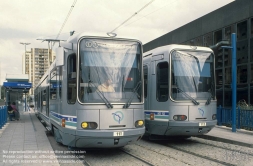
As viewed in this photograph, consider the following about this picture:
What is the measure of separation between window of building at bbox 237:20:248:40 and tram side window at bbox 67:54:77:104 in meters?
13.2

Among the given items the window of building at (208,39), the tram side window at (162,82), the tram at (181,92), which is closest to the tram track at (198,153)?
the tram at (181,92)

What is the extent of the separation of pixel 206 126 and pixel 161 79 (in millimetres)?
2092

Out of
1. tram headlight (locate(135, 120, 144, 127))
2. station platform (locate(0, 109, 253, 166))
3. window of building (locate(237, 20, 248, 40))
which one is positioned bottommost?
station platform (locate(0, 109, 253, 166))

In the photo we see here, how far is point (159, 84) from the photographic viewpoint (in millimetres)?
9844

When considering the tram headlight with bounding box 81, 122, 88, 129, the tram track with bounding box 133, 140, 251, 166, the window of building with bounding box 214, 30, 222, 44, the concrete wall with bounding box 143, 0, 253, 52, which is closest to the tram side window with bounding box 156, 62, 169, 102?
the tram track with bounding box 133, 140, 251, 166

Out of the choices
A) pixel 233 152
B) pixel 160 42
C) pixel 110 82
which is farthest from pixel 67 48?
pixel 160 42

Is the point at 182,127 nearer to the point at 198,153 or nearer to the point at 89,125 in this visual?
the point at 198,153

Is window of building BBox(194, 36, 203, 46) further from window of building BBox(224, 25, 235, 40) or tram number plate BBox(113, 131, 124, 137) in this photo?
tram number plate BBox(113, 131, 124, 137)

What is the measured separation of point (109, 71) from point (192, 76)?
3289mm

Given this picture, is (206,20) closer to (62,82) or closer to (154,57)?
(154,57)

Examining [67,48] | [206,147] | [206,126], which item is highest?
[67,48]

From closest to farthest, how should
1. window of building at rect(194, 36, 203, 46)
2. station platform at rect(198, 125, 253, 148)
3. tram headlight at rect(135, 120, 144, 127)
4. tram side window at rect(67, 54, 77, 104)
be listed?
1. tram side window at rect(67, 54, 77, 104)
2. tram headlight at rect(135, 120, 144, 127)
3. station platform at rect(198, 125, 253, 148)
4. window of building at rect(194, 36, 203, 46)

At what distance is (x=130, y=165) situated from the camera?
710 cm

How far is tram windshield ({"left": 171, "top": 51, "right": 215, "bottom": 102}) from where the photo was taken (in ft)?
30.8
